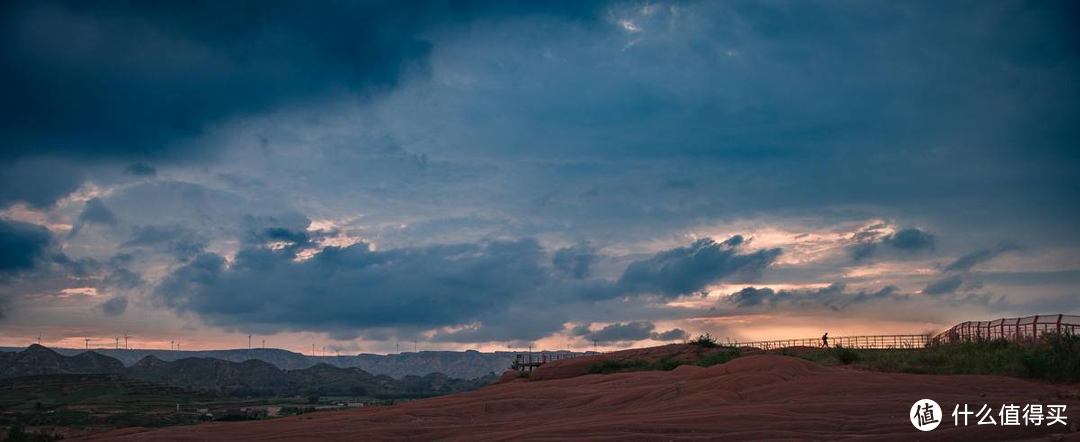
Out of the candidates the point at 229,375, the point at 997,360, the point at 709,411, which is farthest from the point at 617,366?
the point at 229,375

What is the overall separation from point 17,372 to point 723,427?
163558 millimetres

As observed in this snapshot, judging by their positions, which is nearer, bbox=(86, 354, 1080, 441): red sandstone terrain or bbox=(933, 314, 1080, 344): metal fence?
bbox=(86, 354, 1080, 441): red sandstone terrain

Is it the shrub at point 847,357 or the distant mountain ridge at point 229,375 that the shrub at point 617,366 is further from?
the distant mountain ridge at point 229,375

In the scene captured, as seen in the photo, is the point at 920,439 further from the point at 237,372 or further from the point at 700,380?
the point at 237,372

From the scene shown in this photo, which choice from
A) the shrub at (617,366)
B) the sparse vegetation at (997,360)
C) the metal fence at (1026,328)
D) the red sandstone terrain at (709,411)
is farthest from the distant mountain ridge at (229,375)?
the red sandstone terrain at (709,411)

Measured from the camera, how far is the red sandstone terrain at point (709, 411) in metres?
8.68

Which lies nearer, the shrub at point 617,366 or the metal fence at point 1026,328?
the metal fence at point 1026,328

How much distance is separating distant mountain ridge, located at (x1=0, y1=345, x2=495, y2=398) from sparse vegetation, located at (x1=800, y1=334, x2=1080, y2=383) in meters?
116

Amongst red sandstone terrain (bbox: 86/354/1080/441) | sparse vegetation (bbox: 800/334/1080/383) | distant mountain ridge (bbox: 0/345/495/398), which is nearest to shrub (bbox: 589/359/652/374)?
sparse vegetation (bbox: 800/334/1080/383)

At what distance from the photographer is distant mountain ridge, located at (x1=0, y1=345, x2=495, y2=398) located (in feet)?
458

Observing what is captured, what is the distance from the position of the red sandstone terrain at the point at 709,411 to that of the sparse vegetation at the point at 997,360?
1832 mm

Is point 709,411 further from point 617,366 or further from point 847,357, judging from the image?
point 617,366

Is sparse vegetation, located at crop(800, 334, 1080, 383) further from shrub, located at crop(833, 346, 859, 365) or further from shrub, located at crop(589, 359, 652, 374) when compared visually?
shrub, located at crop(589, 359, 652, 374)

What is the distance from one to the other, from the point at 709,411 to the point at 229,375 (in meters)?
162
